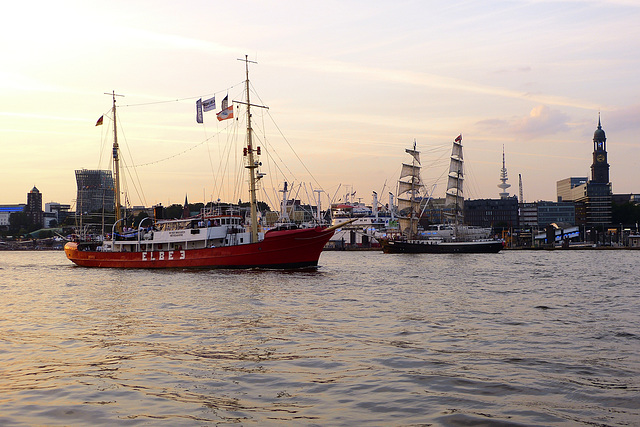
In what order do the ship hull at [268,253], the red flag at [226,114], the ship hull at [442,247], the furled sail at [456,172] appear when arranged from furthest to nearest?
the furled sail at [456,172] → the ship hull at [442,247] → the red flag at [226,114] → the ship hull at [268,253]

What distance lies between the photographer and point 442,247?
145 meters

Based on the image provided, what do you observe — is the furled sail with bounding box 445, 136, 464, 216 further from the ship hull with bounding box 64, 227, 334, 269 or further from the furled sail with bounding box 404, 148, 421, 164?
the ship hull with bounding box 64, 227, 334, 269

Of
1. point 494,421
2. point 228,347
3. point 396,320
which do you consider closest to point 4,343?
point 228,347

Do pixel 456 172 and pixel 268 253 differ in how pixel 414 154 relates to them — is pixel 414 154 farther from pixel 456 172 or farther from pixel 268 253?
pixel 268 253

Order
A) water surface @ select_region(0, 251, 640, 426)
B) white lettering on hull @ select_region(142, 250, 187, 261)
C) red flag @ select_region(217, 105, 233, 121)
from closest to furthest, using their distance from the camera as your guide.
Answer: water surface @ select_region(0, 251, 640, 426)
red flag @ select_region(217, 105, 233, 121)
white lettering on hull @ select_region(142, 250, 187, 261)

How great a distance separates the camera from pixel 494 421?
10.7 meters

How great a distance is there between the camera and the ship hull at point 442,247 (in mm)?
142375

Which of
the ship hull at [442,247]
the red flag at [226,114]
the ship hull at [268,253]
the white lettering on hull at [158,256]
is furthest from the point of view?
the ship hull at [442,247]

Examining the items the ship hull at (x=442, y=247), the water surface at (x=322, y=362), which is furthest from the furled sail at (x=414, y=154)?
the water surface at (x=322, y=362)

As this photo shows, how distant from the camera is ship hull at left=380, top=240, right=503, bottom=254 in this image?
142 m

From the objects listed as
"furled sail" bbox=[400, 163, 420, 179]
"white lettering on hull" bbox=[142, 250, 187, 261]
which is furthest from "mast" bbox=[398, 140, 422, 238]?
"white lettering on hull" bbox=[142, 250, 187, 261]

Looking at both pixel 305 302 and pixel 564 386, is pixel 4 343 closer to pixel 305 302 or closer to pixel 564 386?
pixel 305 302

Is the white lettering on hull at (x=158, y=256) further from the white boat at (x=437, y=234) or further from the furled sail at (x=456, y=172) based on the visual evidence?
the furled sail at (x=456, y=172)

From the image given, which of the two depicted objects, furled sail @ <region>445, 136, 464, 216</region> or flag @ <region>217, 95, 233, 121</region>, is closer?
flag @ <region>217, 95, 233, 121</region>
